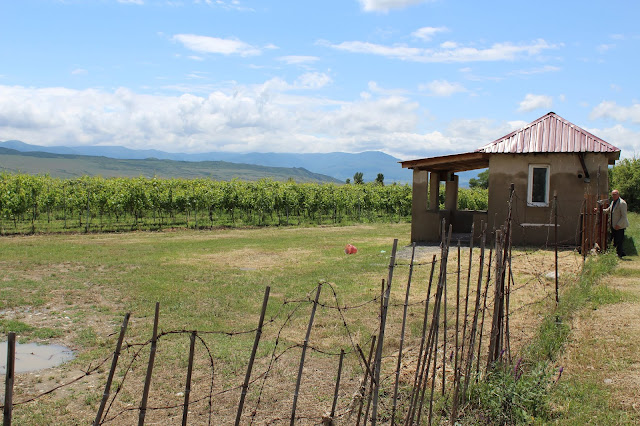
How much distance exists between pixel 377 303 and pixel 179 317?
118 inches

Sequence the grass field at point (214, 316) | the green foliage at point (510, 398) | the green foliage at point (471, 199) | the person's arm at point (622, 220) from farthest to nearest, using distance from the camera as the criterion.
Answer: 1. the green foliage at point (471, 199)
2. the person's arm at point (622, 220)
3. the grass field at point (214, 316)
4. the green foliage at point (510, 398)

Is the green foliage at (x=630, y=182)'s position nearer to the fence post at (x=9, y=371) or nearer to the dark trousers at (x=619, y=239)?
the dark trousers at (x=619, y=239)

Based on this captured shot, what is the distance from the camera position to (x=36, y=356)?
619cm

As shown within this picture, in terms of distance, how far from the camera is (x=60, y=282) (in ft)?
34.5

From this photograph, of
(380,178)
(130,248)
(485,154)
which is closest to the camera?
(485,154)

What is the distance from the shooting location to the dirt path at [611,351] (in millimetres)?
4827

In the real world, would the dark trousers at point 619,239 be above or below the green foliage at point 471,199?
below

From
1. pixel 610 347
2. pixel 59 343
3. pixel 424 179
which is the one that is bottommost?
pixel 59 343

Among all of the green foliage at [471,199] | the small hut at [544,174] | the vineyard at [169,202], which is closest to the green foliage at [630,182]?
the green foliage at [471,199]

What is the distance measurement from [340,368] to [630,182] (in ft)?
112

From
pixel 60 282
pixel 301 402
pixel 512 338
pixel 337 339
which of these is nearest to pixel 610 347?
pixel 512 338

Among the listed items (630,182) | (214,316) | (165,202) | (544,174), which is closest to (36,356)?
(214,316)

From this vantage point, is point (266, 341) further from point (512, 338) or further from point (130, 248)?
point (130, 248)

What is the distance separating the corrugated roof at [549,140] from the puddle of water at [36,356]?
1194 centimetres
